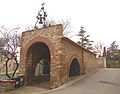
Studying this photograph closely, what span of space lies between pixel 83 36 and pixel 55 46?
32978 mm

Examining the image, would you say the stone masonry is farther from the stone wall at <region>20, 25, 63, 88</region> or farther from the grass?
the grass

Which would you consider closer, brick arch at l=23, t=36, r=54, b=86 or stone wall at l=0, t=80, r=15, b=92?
stone wall at l=0, t=80, r=15, b=92

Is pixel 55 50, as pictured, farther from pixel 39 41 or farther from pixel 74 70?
pixel 74 70

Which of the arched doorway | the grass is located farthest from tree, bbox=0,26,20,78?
the grass

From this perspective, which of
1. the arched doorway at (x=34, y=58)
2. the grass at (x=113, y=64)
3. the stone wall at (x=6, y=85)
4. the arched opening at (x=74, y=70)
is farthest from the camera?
the grass at (x=113, y=64)

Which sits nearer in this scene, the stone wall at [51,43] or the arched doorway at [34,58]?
the stone wall at [51,43]

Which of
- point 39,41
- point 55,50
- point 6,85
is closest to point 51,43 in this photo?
point 55,50

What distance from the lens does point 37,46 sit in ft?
52.4

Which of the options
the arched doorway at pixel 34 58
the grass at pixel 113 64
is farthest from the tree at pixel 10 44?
the grass at pixel 113 64

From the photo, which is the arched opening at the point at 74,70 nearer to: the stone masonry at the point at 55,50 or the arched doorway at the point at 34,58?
the stone masonry at the point at 55,50

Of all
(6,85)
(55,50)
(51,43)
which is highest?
(51,43)

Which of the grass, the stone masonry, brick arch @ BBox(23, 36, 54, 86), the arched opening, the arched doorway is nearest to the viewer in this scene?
the stone masonry

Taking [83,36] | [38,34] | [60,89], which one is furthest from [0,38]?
[83,36]

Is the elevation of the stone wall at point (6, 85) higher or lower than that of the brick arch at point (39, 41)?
lower
